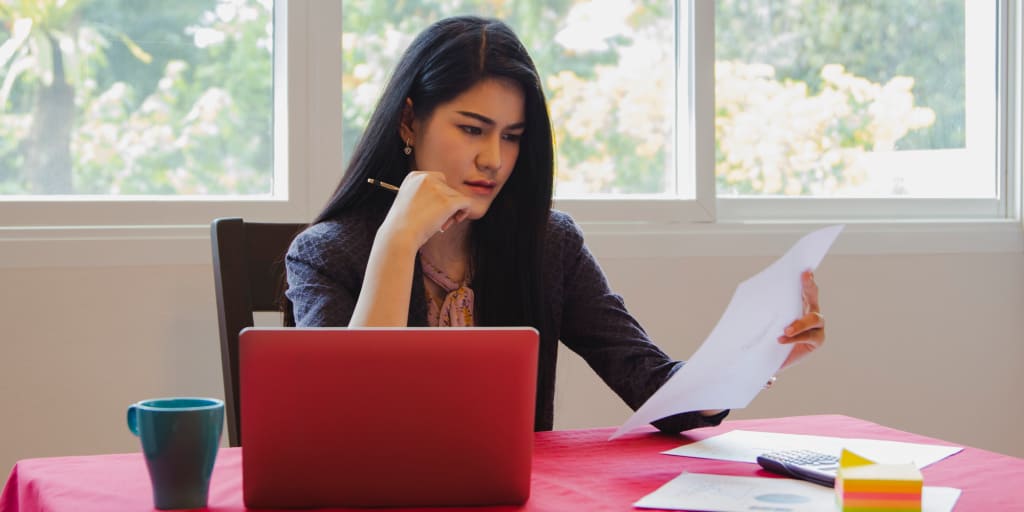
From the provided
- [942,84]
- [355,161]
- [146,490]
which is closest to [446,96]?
[355,161]

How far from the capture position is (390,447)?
80 cm

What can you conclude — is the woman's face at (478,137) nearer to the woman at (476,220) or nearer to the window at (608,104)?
the woman at (476,220)

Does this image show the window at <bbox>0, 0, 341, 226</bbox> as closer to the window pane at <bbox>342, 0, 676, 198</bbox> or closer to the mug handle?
the window pane at <bbox>342, 0, 676, 198</bbox>

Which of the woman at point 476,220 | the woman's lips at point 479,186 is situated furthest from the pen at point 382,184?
the woman's lips at point 479,186

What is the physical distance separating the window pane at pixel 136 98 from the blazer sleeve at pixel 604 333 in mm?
837

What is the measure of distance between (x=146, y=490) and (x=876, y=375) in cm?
212

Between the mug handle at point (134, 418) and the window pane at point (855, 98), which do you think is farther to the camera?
the window pane at point (855, 98)

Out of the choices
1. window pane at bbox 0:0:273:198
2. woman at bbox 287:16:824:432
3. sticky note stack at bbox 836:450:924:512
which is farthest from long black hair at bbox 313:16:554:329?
sticky note stack at bbox 836:450:924:512

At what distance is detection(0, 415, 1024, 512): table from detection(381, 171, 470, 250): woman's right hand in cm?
32

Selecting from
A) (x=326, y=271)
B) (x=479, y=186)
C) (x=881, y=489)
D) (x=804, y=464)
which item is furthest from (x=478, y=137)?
(x=881, y=489)

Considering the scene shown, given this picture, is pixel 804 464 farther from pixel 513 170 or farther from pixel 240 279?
pixel 240 279

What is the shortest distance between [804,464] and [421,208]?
1.95 feet

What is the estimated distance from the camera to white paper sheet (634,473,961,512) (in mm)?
834

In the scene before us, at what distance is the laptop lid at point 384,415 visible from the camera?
77cm
